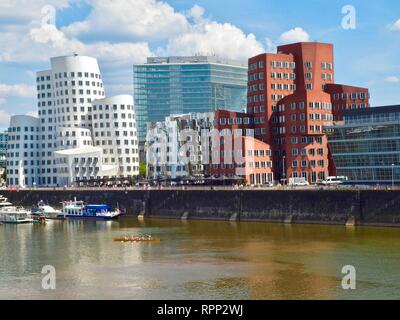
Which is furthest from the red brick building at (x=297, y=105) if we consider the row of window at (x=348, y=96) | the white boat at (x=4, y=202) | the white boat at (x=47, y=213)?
the white boat at (x=4, y=202)

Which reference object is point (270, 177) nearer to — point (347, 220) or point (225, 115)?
point (225, 115)

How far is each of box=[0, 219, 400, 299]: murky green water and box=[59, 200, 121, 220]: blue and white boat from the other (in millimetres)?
26574

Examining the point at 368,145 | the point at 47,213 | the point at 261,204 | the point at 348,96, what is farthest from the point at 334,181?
the point at 47,213

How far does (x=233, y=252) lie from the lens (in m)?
95.2

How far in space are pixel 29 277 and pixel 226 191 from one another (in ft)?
224

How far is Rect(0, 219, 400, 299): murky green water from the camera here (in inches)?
2793

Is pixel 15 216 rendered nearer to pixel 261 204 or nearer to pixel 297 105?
pixel 261 204

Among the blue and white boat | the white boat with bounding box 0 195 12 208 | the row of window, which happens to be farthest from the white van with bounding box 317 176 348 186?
the white boat with bounding box 0 195 12 208

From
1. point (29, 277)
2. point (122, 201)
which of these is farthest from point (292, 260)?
point (122, 201)

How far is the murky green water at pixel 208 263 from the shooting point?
2793 inches

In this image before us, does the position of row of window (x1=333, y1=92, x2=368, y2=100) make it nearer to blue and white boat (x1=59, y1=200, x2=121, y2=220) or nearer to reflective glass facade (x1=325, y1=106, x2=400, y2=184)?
reflective glass facade (x1=325, y1=106, x2=400, y2=184)

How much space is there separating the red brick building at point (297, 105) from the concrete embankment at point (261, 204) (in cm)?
3201

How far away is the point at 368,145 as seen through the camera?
143 metres

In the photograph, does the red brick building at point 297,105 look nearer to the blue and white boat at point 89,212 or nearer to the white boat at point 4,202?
the blue and white boat at point 89,212
